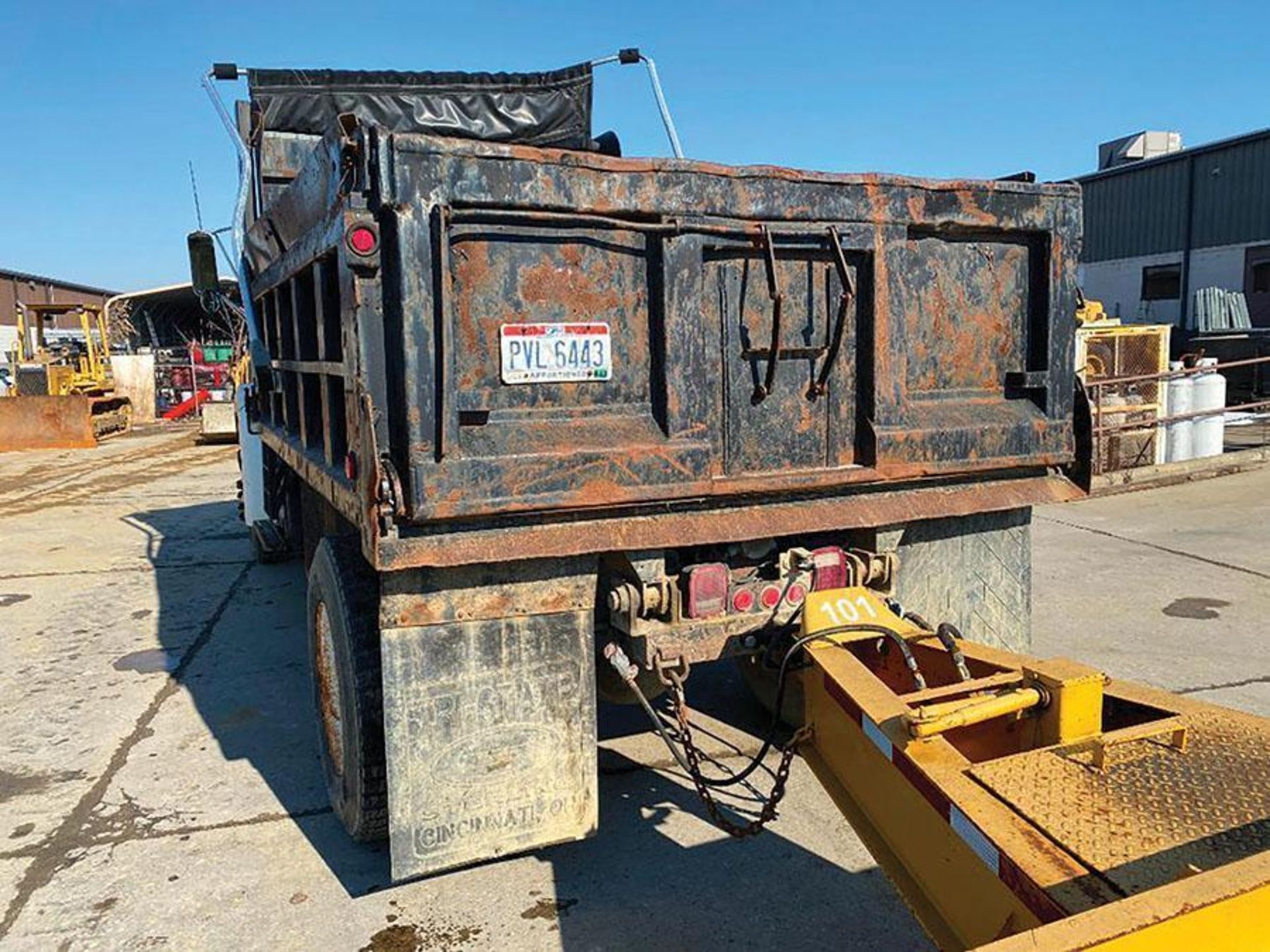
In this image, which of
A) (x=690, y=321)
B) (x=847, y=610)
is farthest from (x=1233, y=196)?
(x=690, y=321)

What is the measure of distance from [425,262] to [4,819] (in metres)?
3.03

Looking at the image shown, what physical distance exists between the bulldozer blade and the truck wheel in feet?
63.7

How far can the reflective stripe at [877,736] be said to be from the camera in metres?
2.21

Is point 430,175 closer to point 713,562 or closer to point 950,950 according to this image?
point 713,562

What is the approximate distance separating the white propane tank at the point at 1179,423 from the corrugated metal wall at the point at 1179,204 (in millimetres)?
13702

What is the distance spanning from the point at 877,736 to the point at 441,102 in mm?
4407

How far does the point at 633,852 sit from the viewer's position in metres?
3.39

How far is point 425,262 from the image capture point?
2586 millimetres

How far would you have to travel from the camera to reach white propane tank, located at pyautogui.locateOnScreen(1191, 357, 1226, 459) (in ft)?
39.2

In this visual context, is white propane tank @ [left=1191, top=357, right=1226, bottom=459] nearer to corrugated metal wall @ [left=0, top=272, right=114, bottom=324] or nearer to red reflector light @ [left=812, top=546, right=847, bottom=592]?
red reflector light @ [left=812, top=546, right=847, bottom=592]

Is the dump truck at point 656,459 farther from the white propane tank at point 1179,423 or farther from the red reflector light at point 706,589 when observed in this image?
the white propane tank at point 1179,423

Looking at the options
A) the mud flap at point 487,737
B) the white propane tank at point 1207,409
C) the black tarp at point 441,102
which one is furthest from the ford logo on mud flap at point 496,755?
the white propane tank at point 1207,409

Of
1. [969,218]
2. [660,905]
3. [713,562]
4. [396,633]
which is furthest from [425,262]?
[660,905]

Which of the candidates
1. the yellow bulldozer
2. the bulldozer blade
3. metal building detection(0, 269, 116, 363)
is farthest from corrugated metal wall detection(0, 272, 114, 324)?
the bulldozer blade
